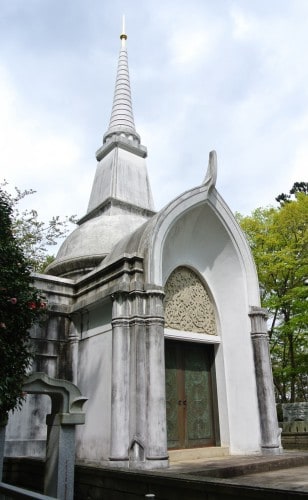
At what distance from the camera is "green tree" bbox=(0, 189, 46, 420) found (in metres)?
5.97

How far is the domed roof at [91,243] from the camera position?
41.6 ft

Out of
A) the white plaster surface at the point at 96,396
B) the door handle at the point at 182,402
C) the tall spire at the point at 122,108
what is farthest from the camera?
the tall spire at the point at 122,108

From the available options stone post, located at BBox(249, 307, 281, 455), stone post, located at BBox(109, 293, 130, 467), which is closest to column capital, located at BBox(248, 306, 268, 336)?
stone post, located at BBox(249, 307, 281, 455)

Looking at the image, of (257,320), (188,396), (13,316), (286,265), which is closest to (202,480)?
(13,316)

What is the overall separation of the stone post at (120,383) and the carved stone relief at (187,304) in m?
1.76

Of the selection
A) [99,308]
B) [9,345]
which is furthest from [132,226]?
[9,345]

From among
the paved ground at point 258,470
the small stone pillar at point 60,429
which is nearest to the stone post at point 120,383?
the paved ground at point 258,470

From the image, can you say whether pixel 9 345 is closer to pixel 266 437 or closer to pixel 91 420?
pixel 91 420

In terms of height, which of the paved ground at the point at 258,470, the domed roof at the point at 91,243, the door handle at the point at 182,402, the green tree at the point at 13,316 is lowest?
the paved ground at the point at 258,470

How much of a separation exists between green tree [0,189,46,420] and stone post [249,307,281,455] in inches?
243

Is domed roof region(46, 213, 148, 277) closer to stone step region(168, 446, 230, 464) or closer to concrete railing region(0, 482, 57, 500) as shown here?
stone step region(168, 446, 230, 464)

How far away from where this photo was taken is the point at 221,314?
11641 mm

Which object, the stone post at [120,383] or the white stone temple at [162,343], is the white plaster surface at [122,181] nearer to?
the white stone temple at [162,343]

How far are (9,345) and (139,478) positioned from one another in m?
2.80
